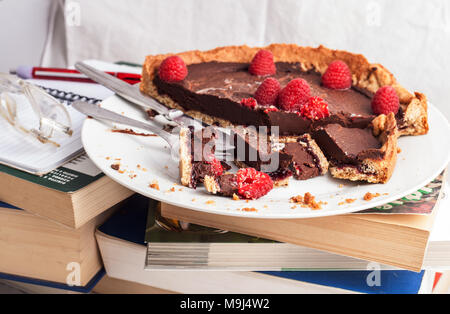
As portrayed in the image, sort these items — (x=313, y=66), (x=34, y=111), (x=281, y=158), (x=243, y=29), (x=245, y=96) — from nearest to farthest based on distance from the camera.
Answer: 1. (x=281, y=158)
2. (x=34, y=111)
3. (x=245, y=96)
4. (x=313, y=66)
5. (x=243, y=29)

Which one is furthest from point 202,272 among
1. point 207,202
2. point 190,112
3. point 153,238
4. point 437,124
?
point 437,124

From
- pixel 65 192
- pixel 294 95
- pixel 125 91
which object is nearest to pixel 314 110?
pixel 294 95

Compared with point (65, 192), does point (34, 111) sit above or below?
above

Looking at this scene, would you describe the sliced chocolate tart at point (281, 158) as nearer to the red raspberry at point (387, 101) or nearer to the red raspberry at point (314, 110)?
the red raspberry at point (314, 110)

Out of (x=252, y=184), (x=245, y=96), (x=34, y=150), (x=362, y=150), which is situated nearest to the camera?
(x=252, y=184)

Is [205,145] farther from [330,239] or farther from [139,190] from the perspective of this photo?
[330,239]

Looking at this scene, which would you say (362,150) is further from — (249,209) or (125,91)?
(125,91)
